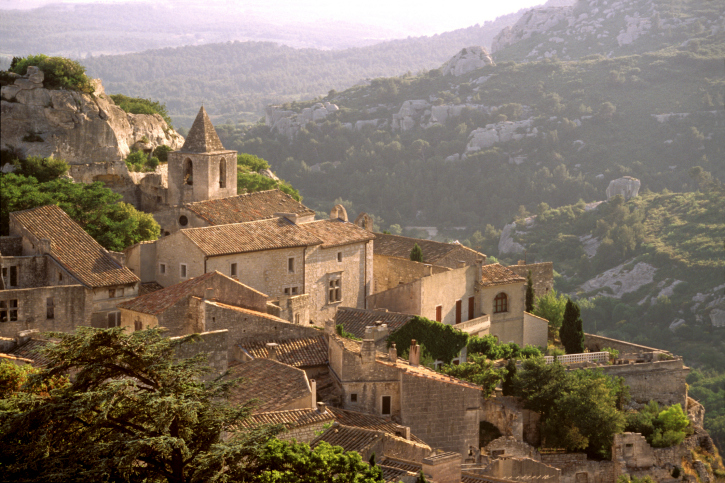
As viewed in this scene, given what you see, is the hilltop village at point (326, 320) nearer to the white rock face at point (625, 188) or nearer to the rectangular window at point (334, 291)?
the rectangular window at point (334, 291)

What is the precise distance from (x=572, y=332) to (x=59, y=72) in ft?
98.1

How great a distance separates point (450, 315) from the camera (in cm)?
4509

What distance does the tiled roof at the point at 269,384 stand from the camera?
2886 cm

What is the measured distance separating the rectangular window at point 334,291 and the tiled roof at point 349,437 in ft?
51.8

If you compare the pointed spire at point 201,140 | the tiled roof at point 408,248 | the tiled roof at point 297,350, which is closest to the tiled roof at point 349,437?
the tiled roof at point 297,350

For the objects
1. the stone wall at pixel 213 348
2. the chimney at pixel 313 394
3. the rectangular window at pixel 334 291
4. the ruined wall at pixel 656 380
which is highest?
the stone wall at pixel 213 348

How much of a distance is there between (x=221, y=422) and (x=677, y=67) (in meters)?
156

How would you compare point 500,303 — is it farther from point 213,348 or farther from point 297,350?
point 213,348

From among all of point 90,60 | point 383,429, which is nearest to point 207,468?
point 383,429

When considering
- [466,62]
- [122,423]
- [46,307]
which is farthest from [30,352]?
[466,62]

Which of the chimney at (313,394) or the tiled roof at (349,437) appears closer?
the tiled roof at (349,437)

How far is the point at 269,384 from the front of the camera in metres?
30.2

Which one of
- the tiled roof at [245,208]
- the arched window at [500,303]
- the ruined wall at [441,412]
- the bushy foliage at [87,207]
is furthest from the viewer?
the arched window at [500,303]

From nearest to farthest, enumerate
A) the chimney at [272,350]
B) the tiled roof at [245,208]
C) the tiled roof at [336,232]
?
the chimney at [272,350]
the tiled roof at [336,232]
the tiled roof at [245,208]
